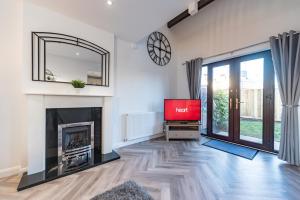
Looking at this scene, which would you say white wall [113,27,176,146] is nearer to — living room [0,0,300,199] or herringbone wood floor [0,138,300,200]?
living room [0,0,300,199]

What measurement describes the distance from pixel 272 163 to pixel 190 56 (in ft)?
10.1

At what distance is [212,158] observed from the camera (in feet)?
8.91

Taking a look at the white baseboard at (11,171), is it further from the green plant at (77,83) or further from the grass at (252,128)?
the grass at (252,128)

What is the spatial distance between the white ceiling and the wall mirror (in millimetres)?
383

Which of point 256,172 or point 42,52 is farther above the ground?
point 42,52

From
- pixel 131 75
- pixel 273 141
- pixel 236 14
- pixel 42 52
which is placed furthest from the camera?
pixel 131 75

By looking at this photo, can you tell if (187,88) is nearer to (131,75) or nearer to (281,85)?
(131,75)

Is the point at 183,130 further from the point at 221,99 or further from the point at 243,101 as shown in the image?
the point at 243,101

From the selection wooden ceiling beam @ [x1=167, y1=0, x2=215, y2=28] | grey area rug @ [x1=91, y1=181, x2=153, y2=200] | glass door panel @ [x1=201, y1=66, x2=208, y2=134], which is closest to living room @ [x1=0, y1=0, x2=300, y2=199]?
grey area rug @ [x1=91, y1=181, x2=153, y2=200]

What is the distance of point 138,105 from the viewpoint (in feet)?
12.2

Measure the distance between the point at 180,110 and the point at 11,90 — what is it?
3291mm

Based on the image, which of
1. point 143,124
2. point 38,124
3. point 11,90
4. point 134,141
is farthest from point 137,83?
point 11,90

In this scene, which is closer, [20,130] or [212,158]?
[20,130]

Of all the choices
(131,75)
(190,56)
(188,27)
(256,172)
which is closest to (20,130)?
(131,75)
